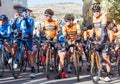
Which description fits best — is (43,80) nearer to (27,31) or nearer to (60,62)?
(60,62)

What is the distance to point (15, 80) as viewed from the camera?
37.9ft

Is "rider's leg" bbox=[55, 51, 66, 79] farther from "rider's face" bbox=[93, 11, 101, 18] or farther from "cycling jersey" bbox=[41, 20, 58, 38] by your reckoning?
"rider's face" bbox=[93, 11, 101, 18]

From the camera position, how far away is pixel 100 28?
1106 cm

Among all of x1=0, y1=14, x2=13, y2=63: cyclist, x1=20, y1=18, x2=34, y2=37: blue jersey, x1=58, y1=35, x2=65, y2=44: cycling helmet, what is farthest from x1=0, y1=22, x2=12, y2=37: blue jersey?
x1=58, y1=35, x2=65, y2=44: cycling helmet

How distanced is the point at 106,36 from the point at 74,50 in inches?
47.0

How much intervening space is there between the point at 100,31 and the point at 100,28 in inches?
3.9

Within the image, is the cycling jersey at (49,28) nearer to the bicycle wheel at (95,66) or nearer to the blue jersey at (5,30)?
the blue jersey at (5,30)

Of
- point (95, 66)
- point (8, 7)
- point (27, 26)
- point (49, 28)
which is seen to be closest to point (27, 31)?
point (27, 26)

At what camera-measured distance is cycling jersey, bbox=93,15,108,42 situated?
34.8ft

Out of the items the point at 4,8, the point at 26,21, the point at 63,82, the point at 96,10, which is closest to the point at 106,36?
the point at 96,10

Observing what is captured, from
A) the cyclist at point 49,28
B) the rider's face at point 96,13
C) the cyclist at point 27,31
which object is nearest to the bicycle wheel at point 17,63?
the cyclist at point 27,31

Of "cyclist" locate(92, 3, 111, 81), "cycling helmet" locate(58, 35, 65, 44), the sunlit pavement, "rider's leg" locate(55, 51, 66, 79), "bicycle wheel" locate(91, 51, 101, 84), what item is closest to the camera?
"bicycle wheel" locate(91, 51, 101, 84)

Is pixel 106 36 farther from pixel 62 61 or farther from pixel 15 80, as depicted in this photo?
pixel 15 80

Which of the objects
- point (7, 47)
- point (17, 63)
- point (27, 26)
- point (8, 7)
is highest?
point (8, 7)
